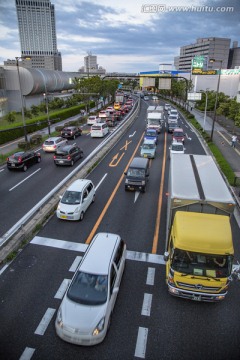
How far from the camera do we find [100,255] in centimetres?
1050

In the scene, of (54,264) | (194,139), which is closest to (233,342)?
(54,264)

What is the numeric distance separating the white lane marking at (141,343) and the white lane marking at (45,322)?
326 centimetres

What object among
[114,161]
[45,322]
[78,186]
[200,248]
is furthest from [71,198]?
[114,161]

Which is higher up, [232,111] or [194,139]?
[232,111]

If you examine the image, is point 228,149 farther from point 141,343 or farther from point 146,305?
point 141,343

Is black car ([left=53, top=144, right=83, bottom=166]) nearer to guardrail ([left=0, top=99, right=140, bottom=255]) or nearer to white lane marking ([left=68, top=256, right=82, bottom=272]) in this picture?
guardrail ([left=0, top=99, right=140, bottom=255])

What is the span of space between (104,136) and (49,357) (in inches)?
1448

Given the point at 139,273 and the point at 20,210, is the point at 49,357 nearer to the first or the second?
the point at 139,273

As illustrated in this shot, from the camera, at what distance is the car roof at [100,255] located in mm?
9836

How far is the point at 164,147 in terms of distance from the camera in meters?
35.9

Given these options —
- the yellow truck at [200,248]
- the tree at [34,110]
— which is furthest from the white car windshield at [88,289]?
the tree at [34,110]

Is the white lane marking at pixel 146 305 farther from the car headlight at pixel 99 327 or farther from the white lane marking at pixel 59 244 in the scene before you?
the white lane marking at pixel 59 244

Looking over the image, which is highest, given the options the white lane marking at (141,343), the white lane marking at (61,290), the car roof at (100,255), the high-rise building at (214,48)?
the high-rise building at (214,48)

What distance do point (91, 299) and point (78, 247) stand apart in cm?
490
